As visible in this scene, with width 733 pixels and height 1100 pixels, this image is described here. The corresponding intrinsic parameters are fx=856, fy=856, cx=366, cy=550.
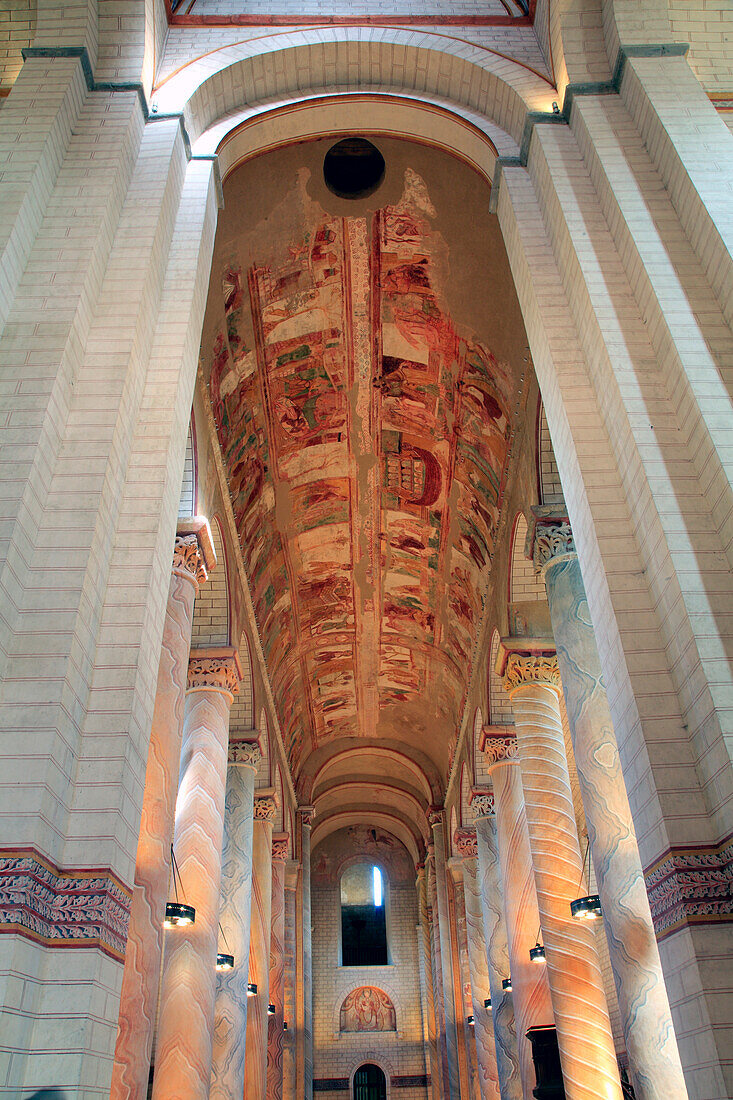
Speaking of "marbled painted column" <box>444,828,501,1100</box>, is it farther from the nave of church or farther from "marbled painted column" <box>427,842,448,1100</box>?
"marbled painted column" <box>427,842,448,1100</box>

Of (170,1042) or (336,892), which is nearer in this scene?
(170,1042)

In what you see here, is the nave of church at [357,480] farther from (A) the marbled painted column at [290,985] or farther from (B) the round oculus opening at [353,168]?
(A) the marbled painted column at [290,985]

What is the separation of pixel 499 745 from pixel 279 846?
5.70 meters

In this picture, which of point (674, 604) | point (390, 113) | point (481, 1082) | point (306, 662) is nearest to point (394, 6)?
point (390, 113)

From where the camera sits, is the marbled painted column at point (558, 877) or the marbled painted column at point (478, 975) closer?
the marbled painted column at point (558, 877)

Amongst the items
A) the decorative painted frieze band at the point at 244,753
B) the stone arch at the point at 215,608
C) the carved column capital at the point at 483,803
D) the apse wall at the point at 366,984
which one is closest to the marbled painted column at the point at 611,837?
the stone arch at the point at 215,608

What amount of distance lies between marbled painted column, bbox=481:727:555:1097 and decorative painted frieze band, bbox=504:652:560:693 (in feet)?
5.61

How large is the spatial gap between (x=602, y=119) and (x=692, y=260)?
1.57 metres

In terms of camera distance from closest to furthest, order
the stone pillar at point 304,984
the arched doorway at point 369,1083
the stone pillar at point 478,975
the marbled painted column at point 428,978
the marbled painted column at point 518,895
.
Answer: the marbled painted column at point 518,895, the stone pillar at point 478,975, the stone pillar at point 304,984, the marbled painted column at point 428,978, the arched doorway at point 369,1083

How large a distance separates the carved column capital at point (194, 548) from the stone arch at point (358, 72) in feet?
10.1

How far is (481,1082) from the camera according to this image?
1285cm

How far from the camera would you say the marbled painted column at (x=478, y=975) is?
12.7m

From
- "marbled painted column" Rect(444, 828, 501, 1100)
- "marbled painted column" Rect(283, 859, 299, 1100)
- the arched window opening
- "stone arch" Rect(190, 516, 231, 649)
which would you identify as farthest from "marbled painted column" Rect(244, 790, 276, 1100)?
the arched window opening

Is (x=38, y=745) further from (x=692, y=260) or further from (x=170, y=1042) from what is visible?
(x=170, y=1042)
